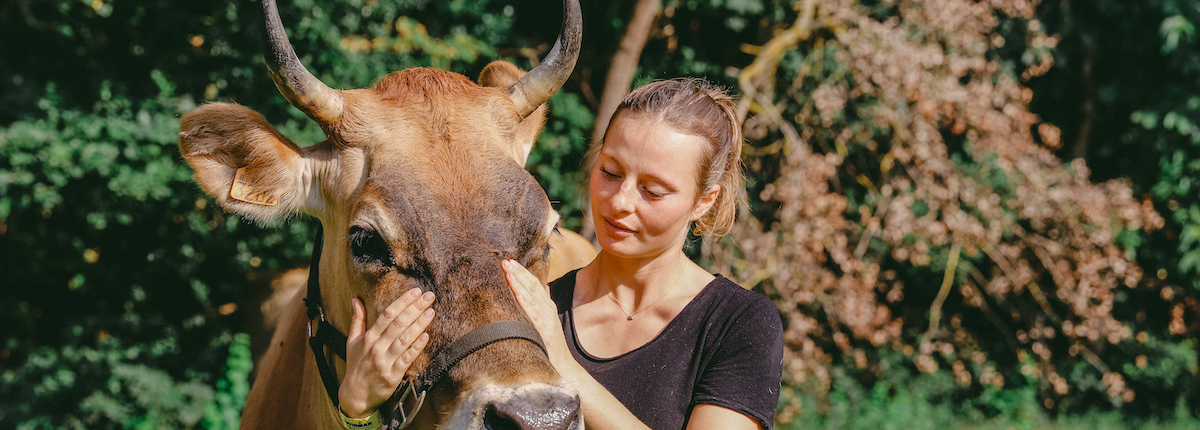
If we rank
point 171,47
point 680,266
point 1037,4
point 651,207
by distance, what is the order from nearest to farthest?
point 651,207 → point 680,266 → point 171,47 → point 1037,4

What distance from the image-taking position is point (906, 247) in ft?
20.9

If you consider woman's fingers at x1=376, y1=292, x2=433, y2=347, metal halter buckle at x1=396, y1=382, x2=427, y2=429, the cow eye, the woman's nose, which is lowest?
metal halter buckle at x1=396, y1=382, x2=427, y2=429

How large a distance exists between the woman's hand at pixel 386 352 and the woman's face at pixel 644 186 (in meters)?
0.65

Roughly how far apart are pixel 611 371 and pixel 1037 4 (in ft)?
21.7

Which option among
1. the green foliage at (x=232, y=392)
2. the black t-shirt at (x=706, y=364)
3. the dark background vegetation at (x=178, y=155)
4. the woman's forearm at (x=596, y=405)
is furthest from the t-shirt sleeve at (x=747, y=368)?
the green foliage at (x=232, y=392)

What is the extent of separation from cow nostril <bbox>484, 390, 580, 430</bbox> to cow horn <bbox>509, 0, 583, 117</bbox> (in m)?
1.09

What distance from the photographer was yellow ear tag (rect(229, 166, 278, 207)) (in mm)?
2260

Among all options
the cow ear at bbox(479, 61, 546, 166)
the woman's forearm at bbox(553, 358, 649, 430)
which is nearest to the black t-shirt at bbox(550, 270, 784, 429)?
the woman's forearm at bbox(553, 358, 649, 430)

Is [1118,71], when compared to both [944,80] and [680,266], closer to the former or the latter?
[944,80]

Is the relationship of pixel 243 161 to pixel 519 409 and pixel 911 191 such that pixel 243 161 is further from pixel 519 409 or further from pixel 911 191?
pixel 911 191

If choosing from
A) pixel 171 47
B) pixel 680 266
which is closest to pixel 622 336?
pixel 680 266

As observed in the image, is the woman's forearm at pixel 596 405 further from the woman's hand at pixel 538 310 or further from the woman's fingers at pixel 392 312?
the woman's fingers at pixel 392 312

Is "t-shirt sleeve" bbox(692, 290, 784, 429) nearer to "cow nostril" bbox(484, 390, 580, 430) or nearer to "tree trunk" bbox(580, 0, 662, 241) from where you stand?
"cow nostril" bbox(484, 390, 580, 430)

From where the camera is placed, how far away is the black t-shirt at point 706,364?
1.98 metres
